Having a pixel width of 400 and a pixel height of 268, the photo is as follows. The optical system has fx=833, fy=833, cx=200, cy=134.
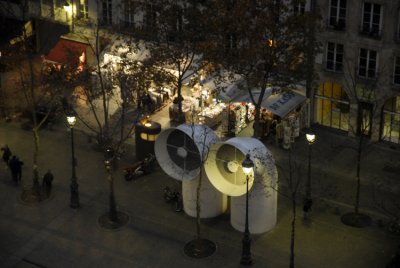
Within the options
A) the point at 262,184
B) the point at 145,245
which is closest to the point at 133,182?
the point at 145,245

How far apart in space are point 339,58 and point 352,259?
1662 cm

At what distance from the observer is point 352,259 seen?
43.4 metres

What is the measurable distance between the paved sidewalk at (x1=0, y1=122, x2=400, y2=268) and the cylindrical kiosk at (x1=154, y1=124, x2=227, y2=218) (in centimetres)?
97

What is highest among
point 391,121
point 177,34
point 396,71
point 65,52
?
point 177,34

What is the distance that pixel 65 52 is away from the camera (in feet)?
208

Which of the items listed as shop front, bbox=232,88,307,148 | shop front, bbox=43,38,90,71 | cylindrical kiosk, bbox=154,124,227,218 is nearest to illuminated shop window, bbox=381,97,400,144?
shop front, bbox=232,88,307,148

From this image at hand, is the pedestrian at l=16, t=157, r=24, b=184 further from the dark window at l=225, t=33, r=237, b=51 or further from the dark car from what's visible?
the dark window at l=225, t=33, r=237, b=51

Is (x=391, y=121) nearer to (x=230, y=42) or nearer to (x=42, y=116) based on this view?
(x=230, y=42)

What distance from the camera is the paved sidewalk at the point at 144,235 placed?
143 feet

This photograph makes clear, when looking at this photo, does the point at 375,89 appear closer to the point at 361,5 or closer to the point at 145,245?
the point at 361,5

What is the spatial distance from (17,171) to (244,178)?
1553 centimetres

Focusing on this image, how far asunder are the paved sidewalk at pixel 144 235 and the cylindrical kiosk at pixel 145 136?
171cm

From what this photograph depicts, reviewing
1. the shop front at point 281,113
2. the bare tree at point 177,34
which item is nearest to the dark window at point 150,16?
the bare tree at point 177,34

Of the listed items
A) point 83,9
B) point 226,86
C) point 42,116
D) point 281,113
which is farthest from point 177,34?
point 83,9
